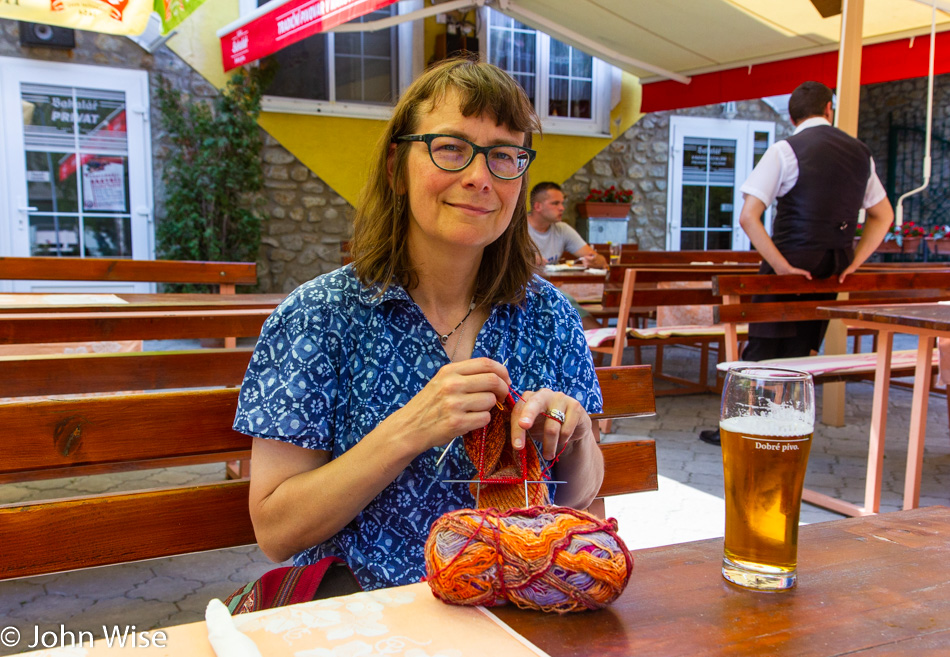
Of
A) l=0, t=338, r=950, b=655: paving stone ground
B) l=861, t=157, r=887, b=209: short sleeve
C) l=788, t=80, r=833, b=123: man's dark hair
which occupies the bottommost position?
l=0, t=338, r=950, b=655: paving stone ground

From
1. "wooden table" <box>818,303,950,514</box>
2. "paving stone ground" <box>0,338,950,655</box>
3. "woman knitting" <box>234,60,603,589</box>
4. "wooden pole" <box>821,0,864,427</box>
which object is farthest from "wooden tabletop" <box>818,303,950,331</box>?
"wooden pole" <box>821,0,864,427</box>

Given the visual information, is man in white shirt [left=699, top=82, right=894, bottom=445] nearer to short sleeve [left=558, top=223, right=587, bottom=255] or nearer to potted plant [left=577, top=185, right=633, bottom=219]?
short sleeve [left=558, top=223, right=587, bottom=255]

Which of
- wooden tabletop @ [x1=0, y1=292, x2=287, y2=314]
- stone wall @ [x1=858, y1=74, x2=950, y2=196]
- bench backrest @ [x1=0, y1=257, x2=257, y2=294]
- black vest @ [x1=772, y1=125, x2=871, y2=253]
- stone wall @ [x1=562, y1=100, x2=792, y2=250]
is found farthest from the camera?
stone wall @ [x1=858, y1=74, x2=950, y2=196]

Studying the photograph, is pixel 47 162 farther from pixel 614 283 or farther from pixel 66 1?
pixel 614 283

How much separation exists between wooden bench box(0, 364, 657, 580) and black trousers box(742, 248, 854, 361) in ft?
10.6

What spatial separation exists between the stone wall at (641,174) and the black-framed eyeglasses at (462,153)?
8685mm

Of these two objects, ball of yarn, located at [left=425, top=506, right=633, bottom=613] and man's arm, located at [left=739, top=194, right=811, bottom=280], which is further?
man's arm, located at [left=739, top=194, right=811, bottom=280]

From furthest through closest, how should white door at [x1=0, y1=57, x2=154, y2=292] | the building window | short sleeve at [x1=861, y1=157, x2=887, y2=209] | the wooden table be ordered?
the building window
white door at [x1=0, y1=57, x2=154, y2=292]
short sleeve at [x1=861, y1=157, x2=887, y2=209]
the wooden table

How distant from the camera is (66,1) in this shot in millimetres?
3980

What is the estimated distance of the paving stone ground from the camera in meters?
2.35

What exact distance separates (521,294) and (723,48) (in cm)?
639

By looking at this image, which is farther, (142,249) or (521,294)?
(142,249)

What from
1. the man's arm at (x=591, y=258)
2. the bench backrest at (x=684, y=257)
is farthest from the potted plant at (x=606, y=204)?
the man's arm at (x=591, y=258)

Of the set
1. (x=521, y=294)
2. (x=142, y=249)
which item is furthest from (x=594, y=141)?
(x=521, y=294)
